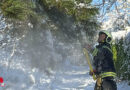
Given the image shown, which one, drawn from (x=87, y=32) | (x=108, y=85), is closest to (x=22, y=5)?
(x=108, y=85)

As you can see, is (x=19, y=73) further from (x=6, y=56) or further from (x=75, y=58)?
(x=75, y=58)

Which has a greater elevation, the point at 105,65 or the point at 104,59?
the point at 104,59

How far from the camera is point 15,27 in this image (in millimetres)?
9078

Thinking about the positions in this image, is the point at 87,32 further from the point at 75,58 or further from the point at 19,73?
the point at 75,58

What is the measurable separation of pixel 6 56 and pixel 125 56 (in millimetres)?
5967

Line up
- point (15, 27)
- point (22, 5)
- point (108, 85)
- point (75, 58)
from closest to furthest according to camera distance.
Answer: point (108, 85), point (22, 5), point (15, 27), point (75, 58)

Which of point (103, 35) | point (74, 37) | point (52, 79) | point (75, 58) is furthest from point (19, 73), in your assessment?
point (75, 58)

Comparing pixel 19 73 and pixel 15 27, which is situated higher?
pixel 15 27

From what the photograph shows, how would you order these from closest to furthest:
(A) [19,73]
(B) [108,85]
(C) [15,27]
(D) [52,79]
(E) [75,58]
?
(B) [108,85], (C) [15,27], (A) [19,73], (D) [52,79], (E) [75,58]

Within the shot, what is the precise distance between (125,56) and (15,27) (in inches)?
211

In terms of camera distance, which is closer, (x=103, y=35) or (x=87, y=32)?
(x=103, y=35)

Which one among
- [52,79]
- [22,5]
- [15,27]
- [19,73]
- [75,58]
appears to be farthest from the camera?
[75,58]

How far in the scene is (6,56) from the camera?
1010 centimetres

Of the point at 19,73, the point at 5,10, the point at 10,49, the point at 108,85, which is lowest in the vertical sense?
the point at 19,73
